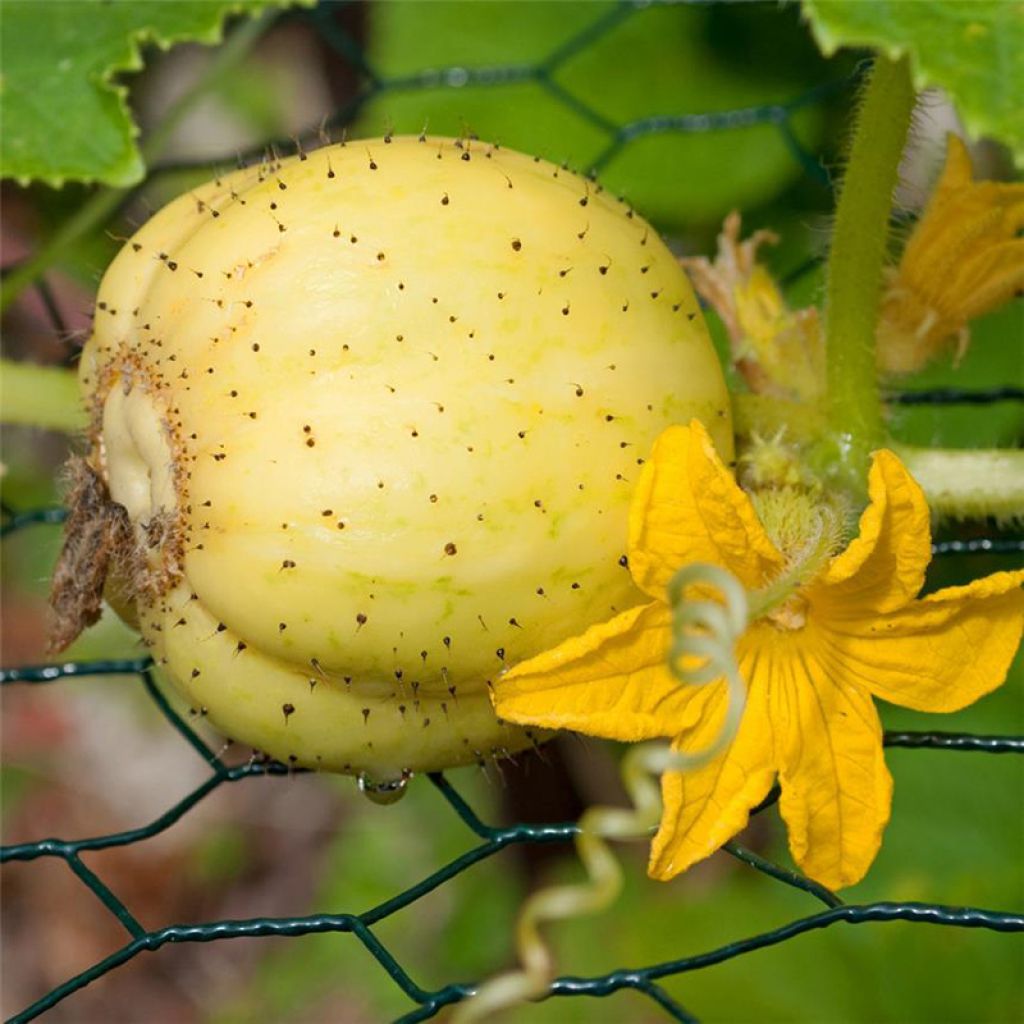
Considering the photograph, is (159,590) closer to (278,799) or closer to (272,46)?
(278,799)

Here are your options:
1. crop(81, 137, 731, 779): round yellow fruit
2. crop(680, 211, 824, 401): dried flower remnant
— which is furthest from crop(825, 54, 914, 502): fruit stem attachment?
crop(81, 137, 731, 779): round yellow fruit

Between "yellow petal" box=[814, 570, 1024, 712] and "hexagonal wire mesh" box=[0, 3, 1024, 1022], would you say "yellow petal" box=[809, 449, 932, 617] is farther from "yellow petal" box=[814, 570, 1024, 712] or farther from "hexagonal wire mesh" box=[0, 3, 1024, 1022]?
"hexagonal wire mesh" box=[0, 3, 1024, 1022]

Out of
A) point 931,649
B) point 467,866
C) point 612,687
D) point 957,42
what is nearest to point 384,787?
point 467,866

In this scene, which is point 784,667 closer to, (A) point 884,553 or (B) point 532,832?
(A) point 884,553

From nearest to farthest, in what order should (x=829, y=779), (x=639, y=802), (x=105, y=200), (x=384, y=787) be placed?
(x=639, y=802)
(x=829, y=779)
(x=384, y=787)
(x=105, y=200)

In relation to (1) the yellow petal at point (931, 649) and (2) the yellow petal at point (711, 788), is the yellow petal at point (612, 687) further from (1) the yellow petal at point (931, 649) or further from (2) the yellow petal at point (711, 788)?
(1) the yellow petal at point (931, 649)
